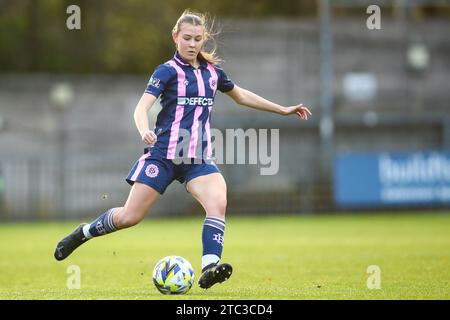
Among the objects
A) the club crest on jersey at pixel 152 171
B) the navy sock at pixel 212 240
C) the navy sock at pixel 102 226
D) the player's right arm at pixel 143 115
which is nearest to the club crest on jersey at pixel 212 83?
the player's right arm at pixel 143 115

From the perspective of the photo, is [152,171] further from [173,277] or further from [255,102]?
[255,102]

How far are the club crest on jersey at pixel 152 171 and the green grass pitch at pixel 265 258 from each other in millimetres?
937

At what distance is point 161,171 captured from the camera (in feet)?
27.9

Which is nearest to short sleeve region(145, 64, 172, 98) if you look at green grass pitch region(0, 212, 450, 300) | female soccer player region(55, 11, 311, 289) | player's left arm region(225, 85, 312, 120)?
female soccer player region(55, 11, 311, 289)

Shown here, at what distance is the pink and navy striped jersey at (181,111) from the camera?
8.49 m

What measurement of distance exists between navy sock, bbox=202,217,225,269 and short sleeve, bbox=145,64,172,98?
3.61ft

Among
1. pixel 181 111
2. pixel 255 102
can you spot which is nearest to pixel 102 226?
pixel 181 111

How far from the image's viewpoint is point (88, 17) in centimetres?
2908

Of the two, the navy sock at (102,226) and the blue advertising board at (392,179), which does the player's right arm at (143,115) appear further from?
the blue advertising board at (392,179)

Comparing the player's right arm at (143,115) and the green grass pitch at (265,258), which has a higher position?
the player's right arm at (143,115)
